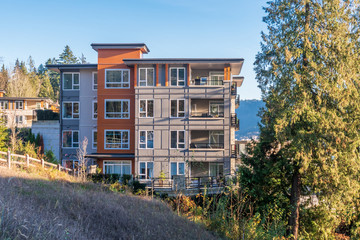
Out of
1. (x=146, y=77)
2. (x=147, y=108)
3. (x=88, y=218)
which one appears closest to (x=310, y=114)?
(x=88, y=218)

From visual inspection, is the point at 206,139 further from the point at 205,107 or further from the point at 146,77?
the point at 146,77

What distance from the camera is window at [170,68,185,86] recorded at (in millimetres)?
28359

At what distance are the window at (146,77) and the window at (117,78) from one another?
1738 millimetres

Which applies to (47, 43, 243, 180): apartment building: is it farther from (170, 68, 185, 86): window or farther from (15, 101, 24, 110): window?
(15, 101, 24, 110): window

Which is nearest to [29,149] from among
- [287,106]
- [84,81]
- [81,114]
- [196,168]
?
[81,114]

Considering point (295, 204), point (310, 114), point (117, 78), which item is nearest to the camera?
point (310, 114)

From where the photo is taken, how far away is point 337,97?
1692 cm

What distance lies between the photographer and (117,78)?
98.0 feet

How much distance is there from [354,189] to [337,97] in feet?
16.3

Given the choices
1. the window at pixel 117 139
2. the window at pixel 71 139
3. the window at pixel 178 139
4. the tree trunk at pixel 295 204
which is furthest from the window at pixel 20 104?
the tree trunk at pixel 295 204

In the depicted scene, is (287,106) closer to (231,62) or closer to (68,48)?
(231,62)

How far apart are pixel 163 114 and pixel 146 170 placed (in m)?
5.25

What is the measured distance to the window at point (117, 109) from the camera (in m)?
29.8

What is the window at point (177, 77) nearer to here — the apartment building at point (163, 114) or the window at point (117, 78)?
the apartment building at point (163, 114)
